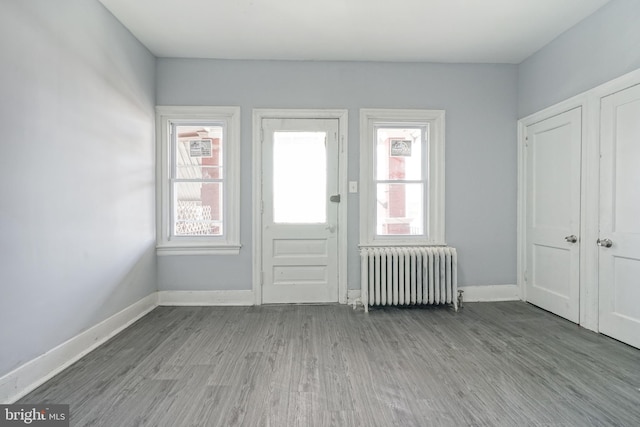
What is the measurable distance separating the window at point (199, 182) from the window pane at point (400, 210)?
1.72 meters

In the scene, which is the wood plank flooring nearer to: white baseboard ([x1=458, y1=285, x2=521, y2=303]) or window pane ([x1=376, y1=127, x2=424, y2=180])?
white baseboard ([x1=458, y1=285, x2=521, y2=303])

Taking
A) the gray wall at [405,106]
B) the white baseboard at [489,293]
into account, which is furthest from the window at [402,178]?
the white baseboard at [489,293]

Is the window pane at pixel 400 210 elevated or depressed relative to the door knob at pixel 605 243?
elevated

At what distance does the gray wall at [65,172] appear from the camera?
6.28 feet

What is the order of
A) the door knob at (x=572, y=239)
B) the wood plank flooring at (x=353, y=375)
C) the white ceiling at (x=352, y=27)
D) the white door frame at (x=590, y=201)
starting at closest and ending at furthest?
1. the wood plank flooring at (x=353, y=375)
2. the white ceiling at (x=352, y=27)
3. the white door frame at (x=590, y=201)
4. the door knob at (x=572, y=239)

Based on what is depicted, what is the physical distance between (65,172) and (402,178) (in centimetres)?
324

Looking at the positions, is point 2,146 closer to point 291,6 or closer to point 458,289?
point 291,6

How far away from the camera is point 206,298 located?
12.2 ft

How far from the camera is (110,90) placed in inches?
112

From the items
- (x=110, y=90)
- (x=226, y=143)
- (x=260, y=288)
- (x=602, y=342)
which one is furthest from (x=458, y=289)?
(x=110, y=90)

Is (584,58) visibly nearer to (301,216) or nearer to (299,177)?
(299,177)

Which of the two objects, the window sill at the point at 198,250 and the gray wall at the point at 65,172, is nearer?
A: the gray wall at the point at 65,172

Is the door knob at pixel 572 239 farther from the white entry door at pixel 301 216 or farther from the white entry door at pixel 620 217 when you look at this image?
the white entry door at pixel 301 216

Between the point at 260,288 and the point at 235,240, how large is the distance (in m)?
0.63
